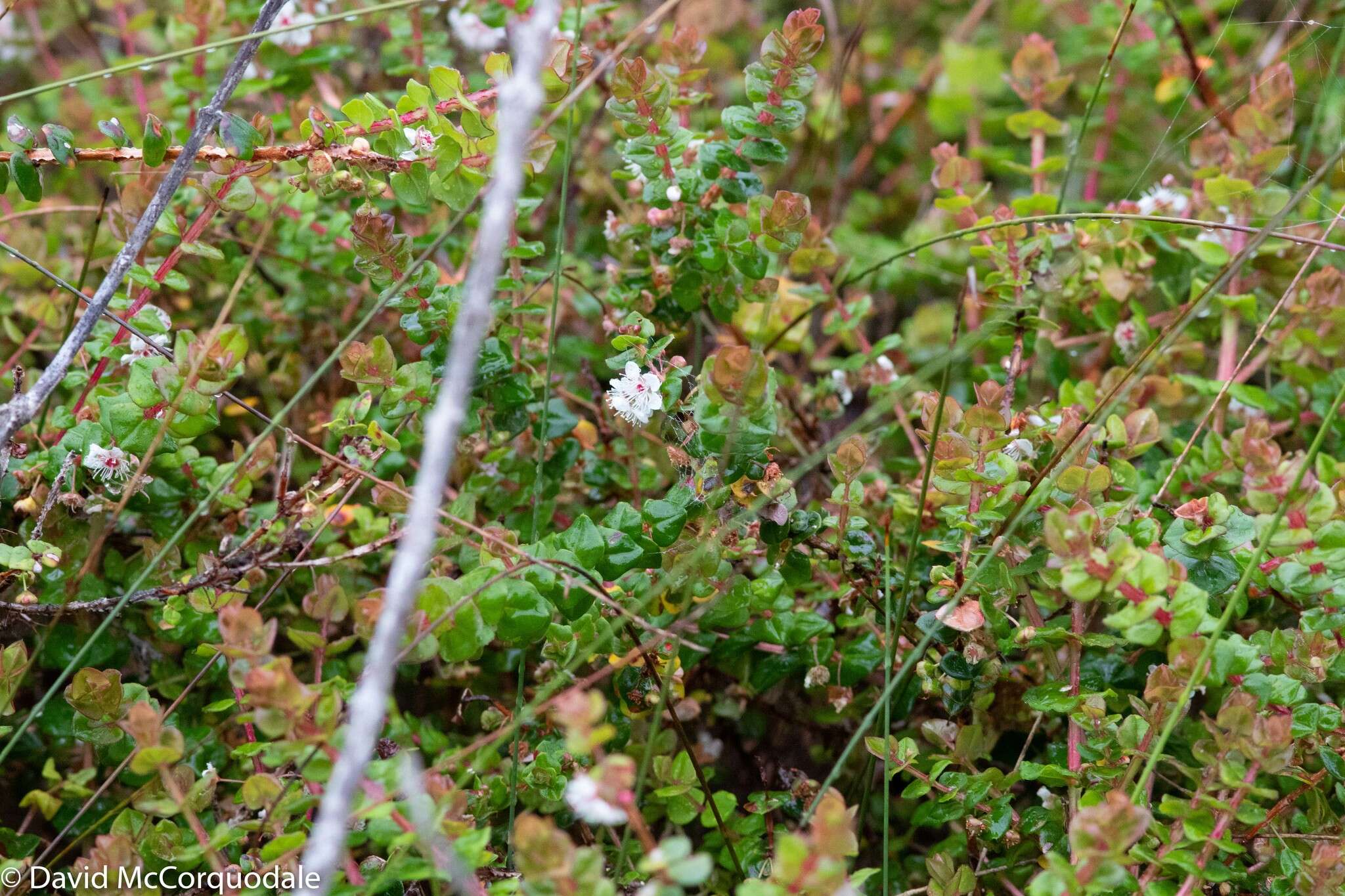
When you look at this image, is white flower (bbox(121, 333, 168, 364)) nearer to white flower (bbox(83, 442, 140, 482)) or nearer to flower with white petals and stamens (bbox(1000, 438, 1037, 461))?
white flower (bbox(83, 442, 140, 482))

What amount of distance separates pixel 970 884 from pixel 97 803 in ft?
3.22

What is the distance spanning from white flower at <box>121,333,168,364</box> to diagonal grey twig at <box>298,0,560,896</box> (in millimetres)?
634

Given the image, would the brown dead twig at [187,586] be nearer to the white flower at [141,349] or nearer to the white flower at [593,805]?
the white flower at [141,349]

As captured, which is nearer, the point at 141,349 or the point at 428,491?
the point at 428,491

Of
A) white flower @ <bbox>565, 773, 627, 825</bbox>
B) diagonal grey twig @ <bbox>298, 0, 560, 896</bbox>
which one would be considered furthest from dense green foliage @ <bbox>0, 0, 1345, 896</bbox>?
diagonal grey twig @ <bbox>298, 0, 560, 896</bbox>

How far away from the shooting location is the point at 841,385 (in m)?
1.55

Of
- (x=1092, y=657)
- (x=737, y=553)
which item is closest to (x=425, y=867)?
(x=737, y=553)

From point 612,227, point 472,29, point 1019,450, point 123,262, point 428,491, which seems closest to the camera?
point 428,491

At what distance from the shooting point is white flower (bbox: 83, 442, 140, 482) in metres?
1.13

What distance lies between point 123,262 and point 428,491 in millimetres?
588

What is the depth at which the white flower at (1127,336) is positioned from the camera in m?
1.47

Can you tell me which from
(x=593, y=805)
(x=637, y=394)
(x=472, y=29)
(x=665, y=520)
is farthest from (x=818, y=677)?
(x=472, y=29)

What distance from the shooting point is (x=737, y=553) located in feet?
3.70

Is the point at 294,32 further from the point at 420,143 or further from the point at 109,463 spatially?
the point at 109,463
